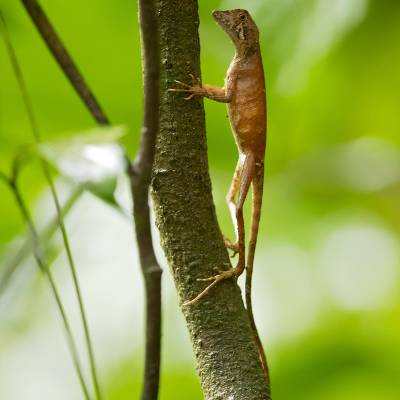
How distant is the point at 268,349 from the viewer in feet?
6.98

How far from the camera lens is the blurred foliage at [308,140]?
2092 mm

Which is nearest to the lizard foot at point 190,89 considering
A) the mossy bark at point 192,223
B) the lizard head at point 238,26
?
the mossy bark at point 192,223

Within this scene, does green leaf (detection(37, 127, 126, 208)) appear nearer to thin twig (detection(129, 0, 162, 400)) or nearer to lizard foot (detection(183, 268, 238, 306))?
thin twig (detection(129, 0, 162, 400))

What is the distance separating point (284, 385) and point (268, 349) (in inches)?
4.5

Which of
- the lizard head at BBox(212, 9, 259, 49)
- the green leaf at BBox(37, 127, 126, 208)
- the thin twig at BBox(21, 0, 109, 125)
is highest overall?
the thin twig at BBox(21, 0, 109, 125)

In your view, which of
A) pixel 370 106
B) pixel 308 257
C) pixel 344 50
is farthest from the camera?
pixel 308 257

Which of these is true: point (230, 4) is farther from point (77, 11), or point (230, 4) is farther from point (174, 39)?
point (174, 39)

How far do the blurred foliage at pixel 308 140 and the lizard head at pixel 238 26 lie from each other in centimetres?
18

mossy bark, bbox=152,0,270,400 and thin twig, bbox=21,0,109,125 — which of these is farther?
mossy bark, bbox=152,0,270,400

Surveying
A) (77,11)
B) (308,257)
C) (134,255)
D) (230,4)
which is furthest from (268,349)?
(77,11)

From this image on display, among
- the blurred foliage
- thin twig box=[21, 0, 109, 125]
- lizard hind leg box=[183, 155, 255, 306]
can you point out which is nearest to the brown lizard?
lizard hind leg box=[183, 155, 255, 306]

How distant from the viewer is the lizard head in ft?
6.31

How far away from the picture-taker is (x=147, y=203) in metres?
0.56

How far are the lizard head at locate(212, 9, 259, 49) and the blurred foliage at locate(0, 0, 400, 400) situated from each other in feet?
0.61
